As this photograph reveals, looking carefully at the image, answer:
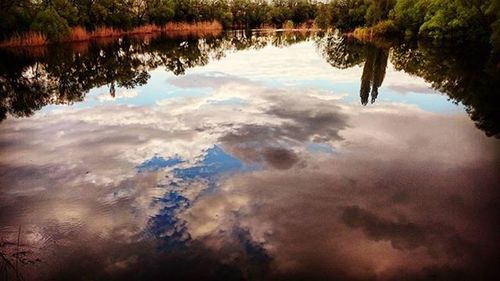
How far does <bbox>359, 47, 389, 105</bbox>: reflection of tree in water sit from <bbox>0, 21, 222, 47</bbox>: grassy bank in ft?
94.4

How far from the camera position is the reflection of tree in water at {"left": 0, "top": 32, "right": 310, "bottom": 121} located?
58.6ft

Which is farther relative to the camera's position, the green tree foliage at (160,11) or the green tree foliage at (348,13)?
the green tree foliage at (348,13)

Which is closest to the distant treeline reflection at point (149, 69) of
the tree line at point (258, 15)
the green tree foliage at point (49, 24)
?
the green tree foliage at point (49, 24)

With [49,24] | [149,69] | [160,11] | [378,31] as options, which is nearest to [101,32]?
[160,11]

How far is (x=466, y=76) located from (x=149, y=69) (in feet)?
62.2

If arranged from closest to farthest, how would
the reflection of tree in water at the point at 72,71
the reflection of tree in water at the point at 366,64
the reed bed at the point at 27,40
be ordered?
the reflection of tree in water at the point at 72,71 → the reflection of tree in water at the point at 366,64 → the reed bed at the point at 27,40

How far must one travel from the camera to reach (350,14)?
70.6 meters

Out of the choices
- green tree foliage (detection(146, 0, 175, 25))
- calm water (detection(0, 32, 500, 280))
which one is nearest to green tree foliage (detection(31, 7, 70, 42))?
calm water (detection(0, 32, 500, 280))

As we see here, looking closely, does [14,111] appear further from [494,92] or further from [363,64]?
[363,64]

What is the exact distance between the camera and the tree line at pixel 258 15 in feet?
120

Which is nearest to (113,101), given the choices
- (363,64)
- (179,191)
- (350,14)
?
(179,191)

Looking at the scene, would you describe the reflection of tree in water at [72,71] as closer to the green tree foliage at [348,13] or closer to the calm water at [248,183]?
the calm water at [248,183]

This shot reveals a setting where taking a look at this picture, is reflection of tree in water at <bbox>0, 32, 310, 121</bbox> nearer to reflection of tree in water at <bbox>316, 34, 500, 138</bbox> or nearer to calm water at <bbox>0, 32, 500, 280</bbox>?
calm water at <bbox>0, 32, 500, 280</bbox>

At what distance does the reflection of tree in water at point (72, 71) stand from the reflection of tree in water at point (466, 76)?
49.0 feet
